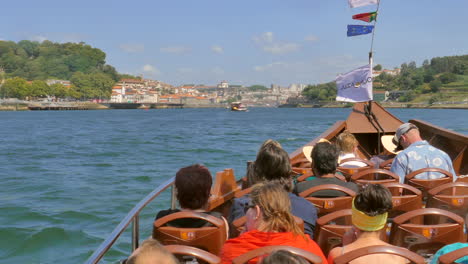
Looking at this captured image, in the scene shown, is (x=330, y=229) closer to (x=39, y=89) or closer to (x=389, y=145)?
(x=389, y=145)

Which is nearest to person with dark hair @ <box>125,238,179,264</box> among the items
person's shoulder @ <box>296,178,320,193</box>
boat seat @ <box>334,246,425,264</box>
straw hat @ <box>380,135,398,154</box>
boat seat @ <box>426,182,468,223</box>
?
boat seat @ <box>334,246,425,264</box>

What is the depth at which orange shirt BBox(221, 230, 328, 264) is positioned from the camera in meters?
2.29

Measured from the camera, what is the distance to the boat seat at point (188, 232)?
9.37ft

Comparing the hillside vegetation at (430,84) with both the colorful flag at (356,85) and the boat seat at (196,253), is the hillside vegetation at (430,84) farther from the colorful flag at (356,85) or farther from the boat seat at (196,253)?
the boat seat at (196,253)

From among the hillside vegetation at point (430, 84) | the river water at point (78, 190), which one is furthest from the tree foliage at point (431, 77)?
the river water at point (78, 190)

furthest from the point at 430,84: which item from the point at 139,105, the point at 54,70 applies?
the point at 54,70

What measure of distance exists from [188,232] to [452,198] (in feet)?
5.96

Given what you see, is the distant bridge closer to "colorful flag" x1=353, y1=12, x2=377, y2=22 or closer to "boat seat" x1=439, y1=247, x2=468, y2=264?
"colorful flag" x1=353, y1=12, x2=377, y2=22

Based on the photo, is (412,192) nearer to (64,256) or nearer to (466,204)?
(466,204)

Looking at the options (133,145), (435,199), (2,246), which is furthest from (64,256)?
(133,145)

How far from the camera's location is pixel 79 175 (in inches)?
680

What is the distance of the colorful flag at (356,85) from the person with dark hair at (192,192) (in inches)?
225

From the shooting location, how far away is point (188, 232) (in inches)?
114

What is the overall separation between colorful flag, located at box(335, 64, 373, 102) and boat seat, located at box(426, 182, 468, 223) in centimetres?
485
